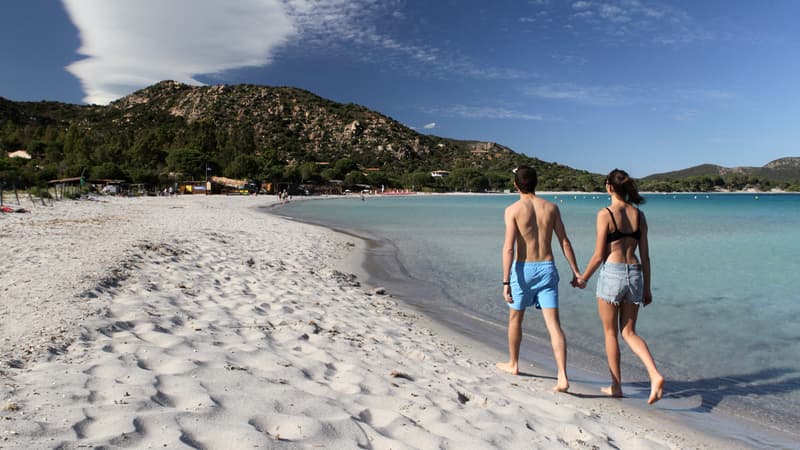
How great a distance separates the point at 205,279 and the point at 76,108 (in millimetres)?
165488

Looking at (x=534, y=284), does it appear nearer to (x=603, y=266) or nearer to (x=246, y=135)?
(x=603, y=266)

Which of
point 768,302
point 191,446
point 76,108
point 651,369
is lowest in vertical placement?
point 768,302

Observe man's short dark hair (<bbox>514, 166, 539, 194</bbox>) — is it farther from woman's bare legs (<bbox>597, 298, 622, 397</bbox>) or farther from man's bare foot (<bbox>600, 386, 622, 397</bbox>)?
man's bare foot (<bbox>600, 386, 622, 397</bbox>)

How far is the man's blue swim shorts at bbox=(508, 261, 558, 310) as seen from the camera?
3.86 metres

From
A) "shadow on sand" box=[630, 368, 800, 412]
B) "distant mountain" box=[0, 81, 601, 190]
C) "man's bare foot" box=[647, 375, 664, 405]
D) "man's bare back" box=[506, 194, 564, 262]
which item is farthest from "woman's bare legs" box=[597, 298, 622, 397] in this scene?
"distant mountain" box=[0, 81, 601, 190]

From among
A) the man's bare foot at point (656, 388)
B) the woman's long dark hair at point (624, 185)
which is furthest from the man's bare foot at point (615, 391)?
the woman's long dark hair at point (624, 185)

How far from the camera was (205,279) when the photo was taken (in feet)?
22.0

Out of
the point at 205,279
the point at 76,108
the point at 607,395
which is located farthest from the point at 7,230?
the point at 76,108

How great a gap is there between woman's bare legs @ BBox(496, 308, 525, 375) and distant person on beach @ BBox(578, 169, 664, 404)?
2.15 ft

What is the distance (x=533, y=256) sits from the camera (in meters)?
3.86

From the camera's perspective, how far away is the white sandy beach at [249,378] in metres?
2.38

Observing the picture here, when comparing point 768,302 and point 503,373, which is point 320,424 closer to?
point 503,373

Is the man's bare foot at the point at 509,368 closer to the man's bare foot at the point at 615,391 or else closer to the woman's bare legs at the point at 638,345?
the man's bare foot at the point at 615,391

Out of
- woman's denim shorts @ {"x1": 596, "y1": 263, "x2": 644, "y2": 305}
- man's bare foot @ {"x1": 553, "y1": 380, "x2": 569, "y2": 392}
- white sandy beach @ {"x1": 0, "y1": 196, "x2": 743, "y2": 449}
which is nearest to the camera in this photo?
white sandy beach @ {"x1": 0, "y1": 196, "x2": 743, "y2": 449}
